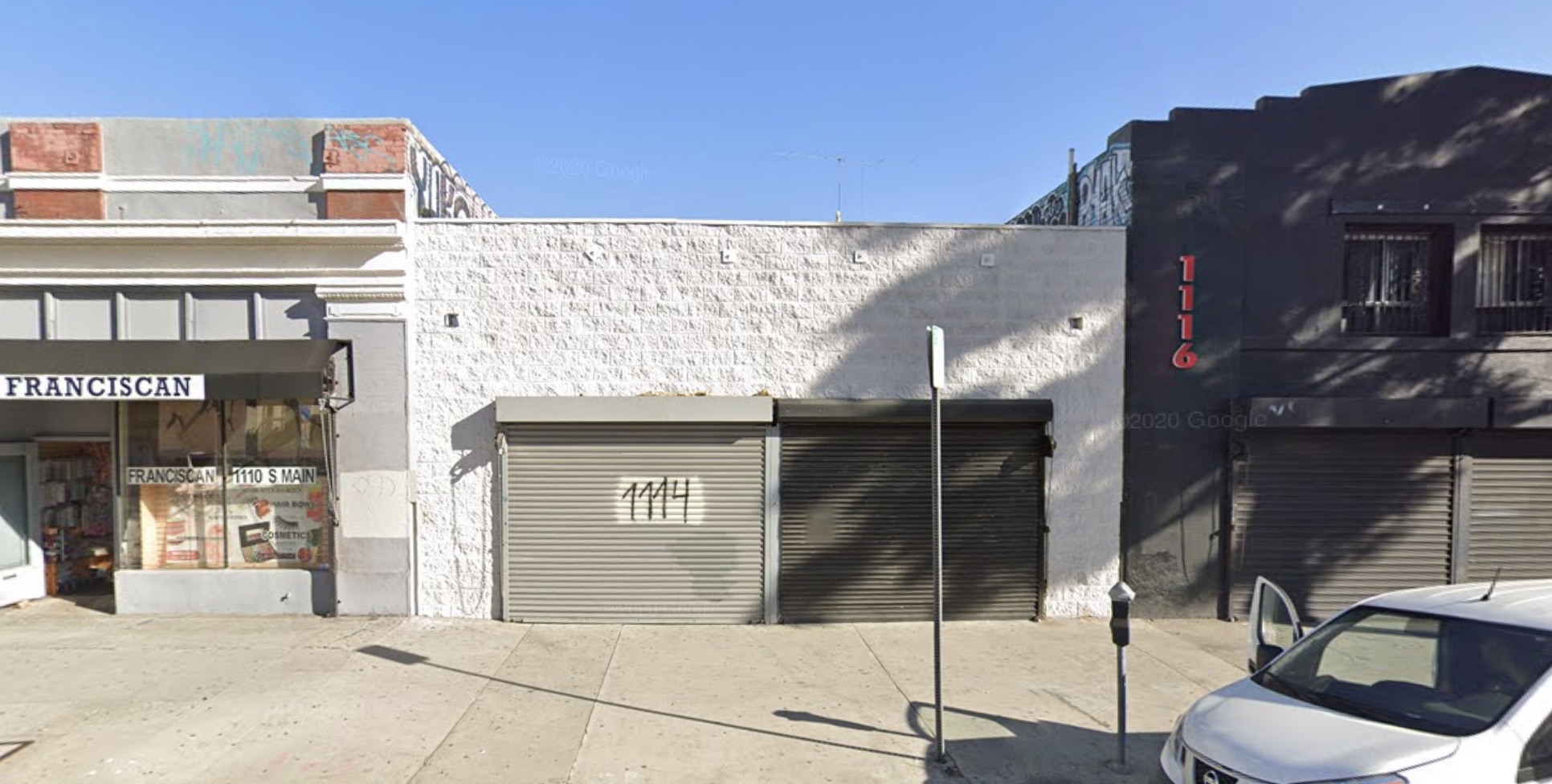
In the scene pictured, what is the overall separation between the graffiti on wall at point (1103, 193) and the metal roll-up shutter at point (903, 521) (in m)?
3.14

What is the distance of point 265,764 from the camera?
16.0 feet

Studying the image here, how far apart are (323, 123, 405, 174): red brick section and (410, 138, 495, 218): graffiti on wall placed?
215 millimetres

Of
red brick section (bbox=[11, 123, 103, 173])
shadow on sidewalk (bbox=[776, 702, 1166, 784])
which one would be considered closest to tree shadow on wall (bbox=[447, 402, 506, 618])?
shadow on sidewalk (bbox=[776, 702, 1166, 784])

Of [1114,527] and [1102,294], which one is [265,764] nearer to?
[1114,527]

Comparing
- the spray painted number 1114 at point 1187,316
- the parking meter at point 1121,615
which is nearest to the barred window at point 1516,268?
the spray painted number 1114 at point 1187,316

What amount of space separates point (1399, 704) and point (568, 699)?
5722 millimetres

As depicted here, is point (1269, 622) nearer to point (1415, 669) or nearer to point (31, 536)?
point (1415, 669)

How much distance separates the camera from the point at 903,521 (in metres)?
8.49

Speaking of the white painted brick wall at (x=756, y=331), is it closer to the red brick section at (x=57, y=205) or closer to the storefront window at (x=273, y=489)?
the storefront window at (x=273, y=489)

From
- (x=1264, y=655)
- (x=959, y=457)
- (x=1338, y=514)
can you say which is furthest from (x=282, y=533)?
(x=1338, y=514)

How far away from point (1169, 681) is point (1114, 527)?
2.32 metres

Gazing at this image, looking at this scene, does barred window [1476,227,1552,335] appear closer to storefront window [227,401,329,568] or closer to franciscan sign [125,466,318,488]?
storefront window [227,401,329,568]

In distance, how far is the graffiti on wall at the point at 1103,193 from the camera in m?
8.84

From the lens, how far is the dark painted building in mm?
8578
